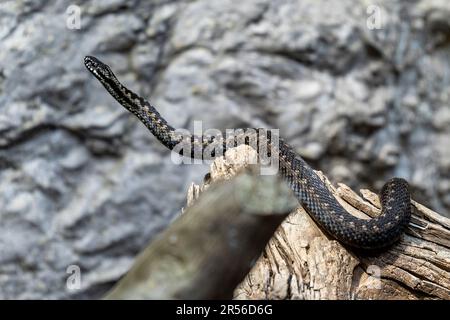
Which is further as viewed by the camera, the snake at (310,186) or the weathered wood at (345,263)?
the snake at (310,186)

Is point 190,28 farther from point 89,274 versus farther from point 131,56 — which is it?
point 89,274

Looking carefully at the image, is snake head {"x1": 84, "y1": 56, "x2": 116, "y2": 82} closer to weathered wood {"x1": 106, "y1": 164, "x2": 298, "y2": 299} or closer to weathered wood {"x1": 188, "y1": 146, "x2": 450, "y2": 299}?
weathered wood {"x1": 188, "y1": 146, "x2": 450, "y2": 299}

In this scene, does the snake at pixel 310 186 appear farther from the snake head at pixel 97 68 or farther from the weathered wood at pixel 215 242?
the weathered wood at pixel 215 242

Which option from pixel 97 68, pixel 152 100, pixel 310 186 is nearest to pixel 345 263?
pixel 310 186

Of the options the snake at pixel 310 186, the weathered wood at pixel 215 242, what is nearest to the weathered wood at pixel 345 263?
the snake at pixel 310 186

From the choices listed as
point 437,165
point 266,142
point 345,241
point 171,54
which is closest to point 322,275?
point 345,241

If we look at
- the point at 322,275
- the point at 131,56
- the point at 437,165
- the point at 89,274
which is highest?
the point at 131,56
